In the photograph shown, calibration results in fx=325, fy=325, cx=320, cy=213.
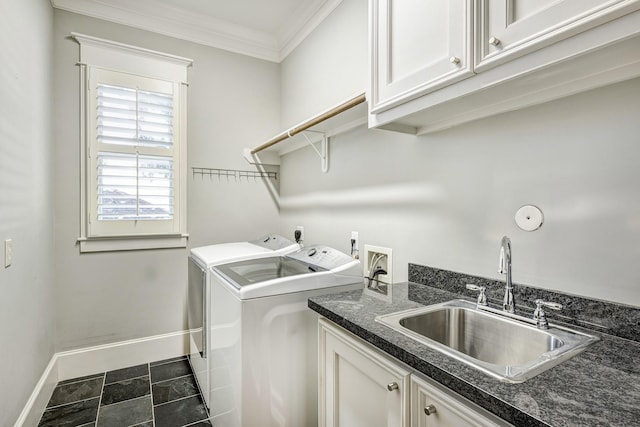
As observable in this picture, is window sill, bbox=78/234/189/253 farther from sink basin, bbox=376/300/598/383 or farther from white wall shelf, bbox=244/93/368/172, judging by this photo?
sink basin, bbox=376/300/598/383

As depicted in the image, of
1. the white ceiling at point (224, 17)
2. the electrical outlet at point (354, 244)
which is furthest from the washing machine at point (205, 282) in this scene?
the white ceiling at point (224, 17)

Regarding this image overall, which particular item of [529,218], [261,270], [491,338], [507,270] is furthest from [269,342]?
[529,218]

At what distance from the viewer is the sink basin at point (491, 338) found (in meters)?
0.79

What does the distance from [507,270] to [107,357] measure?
2.69 m

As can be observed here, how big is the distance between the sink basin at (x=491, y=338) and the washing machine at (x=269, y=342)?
1.63 feet

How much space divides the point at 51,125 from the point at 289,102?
174 centimetres

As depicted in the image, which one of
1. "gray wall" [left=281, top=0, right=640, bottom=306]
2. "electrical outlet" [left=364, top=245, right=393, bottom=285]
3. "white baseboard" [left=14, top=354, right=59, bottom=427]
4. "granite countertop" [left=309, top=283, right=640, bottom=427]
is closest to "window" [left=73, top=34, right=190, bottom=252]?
"white baseboard" [left=14, top=354, right=59, bottom=427]

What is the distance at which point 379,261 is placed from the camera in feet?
6.05

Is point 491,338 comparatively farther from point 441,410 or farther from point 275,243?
point 275,243

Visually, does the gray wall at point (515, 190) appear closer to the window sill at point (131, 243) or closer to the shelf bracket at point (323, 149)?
the shelf bracket at point (323, 149)

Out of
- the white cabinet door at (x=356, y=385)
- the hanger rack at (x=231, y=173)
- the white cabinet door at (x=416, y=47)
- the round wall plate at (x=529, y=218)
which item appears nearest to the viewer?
the white cabinet door at (x=356, y=385)

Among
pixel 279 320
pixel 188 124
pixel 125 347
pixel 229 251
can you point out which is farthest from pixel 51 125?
pixel 279 320

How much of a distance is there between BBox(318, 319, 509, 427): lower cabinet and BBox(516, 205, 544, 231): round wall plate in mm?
687

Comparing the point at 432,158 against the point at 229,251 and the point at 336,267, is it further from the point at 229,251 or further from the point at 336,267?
the point at 229,251
